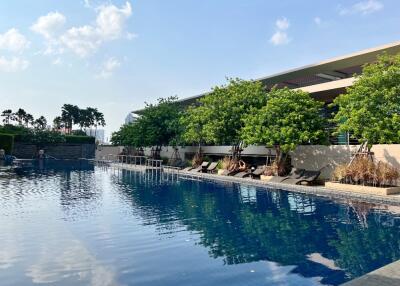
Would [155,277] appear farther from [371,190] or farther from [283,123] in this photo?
[283,123]

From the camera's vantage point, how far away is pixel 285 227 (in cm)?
1214

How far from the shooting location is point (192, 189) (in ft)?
74.8

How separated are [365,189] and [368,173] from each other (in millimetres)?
977

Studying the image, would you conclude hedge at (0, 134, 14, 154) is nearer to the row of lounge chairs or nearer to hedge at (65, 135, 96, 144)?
hedge at (65, 135, 96, 144)

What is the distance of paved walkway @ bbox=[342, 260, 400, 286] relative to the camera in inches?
241

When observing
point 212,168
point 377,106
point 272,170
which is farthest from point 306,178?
point 212,168

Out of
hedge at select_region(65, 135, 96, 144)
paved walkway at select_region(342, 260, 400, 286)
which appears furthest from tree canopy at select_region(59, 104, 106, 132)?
paved walkway at select_region(342, 260, 400, 286)

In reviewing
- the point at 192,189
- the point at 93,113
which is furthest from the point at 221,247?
the point at 93,113

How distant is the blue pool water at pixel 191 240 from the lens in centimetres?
767

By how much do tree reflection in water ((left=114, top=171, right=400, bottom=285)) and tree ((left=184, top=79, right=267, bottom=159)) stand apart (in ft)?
35.6

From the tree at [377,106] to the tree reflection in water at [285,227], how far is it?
4570 millimetres

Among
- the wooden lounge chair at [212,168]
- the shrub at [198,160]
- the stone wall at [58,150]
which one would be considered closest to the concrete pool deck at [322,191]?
the wooden lounge chair at [212,168]

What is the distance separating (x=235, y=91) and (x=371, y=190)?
52.9ft

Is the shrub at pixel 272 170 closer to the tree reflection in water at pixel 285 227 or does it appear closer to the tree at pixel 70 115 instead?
the tree reflection in water at pixel 285 227
